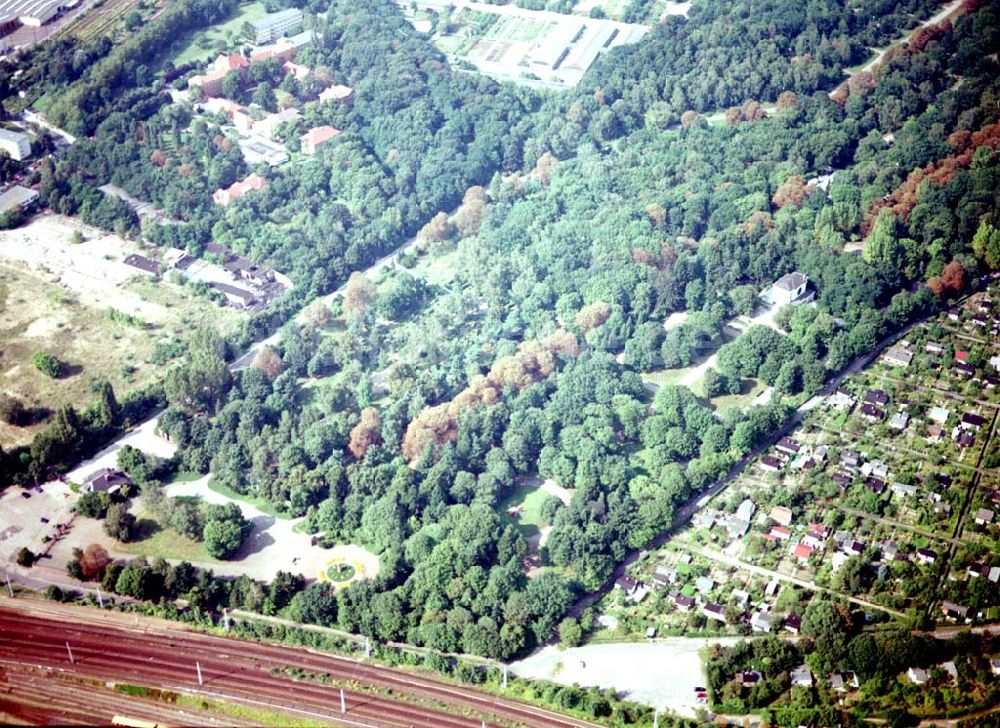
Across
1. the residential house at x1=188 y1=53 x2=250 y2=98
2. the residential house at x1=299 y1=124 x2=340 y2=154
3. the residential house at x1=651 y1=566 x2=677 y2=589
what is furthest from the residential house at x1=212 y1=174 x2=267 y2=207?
the residential house at x1=651 y1=566 x2=677 y2=589

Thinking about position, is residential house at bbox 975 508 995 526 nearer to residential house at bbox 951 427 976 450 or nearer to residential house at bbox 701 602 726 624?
residential house at bbox 951 427 976 450

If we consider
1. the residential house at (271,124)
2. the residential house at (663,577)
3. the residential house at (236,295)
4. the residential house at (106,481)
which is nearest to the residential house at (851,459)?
the residential house at (663,577)

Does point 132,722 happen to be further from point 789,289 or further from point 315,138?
point 315,138

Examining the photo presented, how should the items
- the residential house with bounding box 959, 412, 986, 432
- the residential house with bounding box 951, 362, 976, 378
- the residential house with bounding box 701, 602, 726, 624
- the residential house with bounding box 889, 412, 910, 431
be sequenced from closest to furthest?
the residential house with bounding box 701, 602, 726, 624, the residential house with bounding box 959, 412, 986, 432, the residential house with bounding box 889, 412, 910, 431, the residential house with bounding box 951, 362, 976, 378

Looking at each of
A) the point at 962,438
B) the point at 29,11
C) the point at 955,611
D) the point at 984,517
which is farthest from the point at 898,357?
the point at 29,11

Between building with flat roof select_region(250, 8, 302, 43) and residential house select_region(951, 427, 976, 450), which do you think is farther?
building with flat roof select_region(250, 8, 302, 43)
